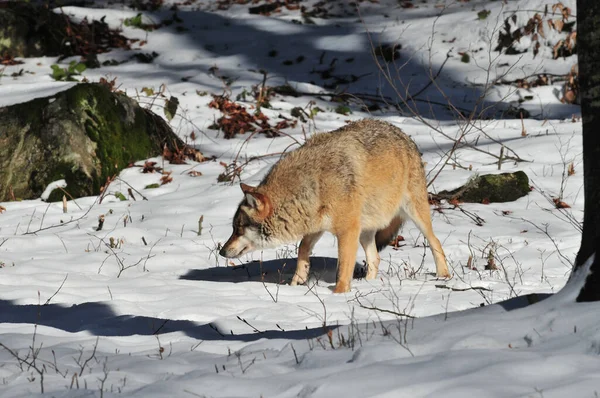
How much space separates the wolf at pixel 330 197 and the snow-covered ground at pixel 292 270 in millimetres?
342

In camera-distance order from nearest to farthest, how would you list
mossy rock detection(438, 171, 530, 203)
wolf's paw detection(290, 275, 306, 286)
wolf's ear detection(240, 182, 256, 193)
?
wolf's ear detection(240, 182, 256, 193), wolf's paw detection(290, 275, 306, 286), mossy rock detection(438, 171, 530, 203)

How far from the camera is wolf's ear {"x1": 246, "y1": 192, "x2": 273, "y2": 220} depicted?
670cm

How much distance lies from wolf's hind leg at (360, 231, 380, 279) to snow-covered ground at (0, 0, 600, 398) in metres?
0.17

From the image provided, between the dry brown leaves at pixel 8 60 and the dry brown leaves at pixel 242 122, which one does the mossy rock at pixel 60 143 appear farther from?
the dry brown leaves at pixel 8 60

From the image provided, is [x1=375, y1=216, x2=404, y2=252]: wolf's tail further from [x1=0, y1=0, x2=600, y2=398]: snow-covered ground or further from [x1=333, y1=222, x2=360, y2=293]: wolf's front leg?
[x1=333, y1=222, x2=360, y2=293]: wolf's front leg

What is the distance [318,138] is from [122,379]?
392 cm

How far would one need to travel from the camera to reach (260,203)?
22.1 feet

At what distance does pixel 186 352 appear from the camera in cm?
445

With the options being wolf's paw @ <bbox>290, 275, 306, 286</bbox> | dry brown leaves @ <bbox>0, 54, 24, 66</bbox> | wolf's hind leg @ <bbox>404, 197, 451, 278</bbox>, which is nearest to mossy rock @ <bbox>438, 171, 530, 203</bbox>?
wolf's hind leg @ <bbox>404, 197, 451, 278</bbox>

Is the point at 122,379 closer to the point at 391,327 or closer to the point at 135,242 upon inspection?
the point at 391,327

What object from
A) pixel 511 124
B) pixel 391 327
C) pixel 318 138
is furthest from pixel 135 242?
pixel 511 124

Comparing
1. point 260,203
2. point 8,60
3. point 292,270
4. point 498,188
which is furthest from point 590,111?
point 8,60

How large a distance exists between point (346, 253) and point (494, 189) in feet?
12.3

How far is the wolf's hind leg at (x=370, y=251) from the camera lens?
762 centimetres
